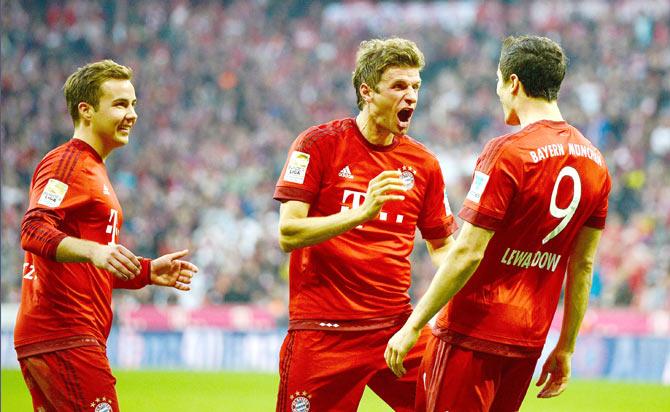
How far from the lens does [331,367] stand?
220 inches

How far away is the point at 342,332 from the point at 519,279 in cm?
114

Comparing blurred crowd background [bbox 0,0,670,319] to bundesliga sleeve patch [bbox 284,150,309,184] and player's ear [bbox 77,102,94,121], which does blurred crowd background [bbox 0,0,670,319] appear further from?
bundesliga sleeve patch [bbox 284,150,309,184]

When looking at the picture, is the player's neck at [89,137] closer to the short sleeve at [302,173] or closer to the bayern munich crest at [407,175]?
the short sleeve at [302,173]

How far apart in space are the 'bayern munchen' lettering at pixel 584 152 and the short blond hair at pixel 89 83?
267cm

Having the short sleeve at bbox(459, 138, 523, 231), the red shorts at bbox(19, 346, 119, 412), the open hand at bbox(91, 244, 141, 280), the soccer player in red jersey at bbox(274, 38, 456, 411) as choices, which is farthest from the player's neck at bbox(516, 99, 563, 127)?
the red shorts at bbox(19, 346, 119, 412)

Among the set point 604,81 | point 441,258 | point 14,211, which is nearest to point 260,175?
point 14,211

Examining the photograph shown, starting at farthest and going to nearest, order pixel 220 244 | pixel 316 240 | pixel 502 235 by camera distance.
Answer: pixel 220 244, pixel 316 240, pixel 502 235

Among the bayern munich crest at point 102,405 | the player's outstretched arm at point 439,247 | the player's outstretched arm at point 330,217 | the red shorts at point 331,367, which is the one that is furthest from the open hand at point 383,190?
the bayern munich crest at point 102,405

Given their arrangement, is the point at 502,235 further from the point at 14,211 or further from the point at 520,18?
the point at 520,18

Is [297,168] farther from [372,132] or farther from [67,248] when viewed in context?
[67,248]

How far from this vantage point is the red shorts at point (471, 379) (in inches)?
195

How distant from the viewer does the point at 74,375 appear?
17.7ft

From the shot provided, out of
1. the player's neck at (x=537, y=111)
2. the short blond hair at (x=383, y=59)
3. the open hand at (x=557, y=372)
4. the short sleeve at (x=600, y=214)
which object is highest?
the short blond hair at (x=383, y=59)

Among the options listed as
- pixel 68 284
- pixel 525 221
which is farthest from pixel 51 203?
pixel 525 221
